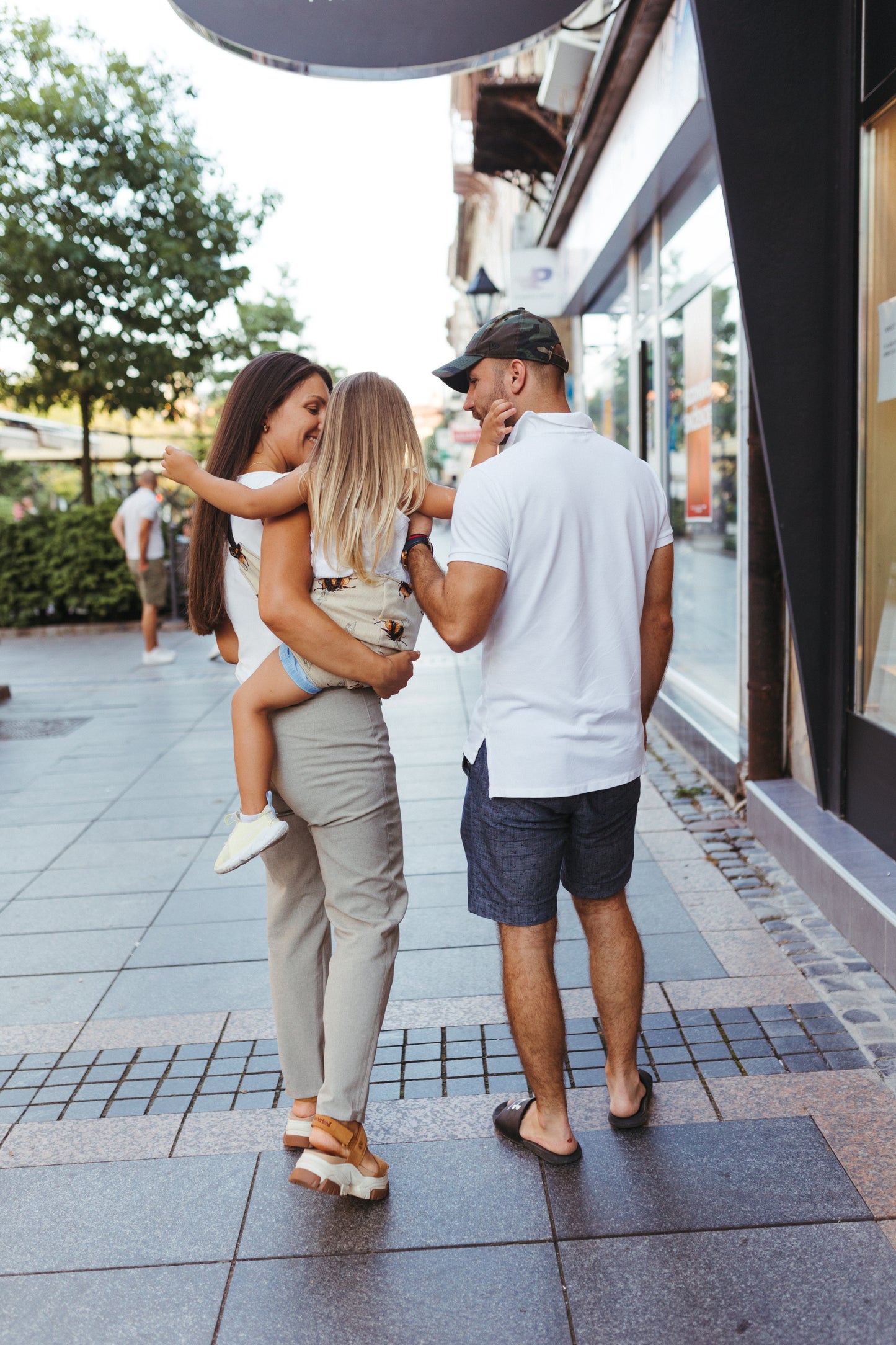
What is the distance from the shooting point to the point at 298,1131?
2932 millimetres

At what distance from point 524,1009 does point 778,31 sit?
355 cm

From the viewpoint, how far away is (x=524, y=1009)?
2.81 metres

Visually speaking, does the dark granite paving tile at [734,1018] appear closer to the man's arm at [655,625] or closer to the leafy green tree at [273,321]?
the man's arm at [655,625]

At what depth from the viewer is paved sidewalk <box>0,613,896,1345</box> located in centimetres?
237

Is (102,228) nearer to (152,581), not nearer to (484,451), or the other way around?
(152,581)

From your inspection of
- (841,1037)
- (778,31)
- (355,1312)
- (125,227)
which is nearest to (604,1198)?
(355,1312)

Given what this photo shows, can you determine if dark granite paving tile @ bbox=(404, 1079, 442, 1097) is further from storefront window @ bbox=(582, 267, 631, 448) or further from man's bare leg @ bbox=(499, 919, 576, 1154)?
storefront window @ bbox=(582, 267, 631, 448)

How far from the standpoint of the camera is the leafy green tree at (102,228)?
53.0ft

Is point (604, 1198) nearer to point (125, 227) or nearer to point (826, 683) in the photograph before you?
point (826, 683)

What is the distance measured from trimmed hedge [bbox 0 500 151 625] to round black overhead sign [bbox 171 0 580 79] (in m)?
12.9

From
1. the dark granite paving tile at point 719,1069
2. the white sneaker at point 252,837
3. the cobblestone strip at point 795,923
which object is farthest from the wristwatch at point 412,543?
the cobblestone strip at point 795,923

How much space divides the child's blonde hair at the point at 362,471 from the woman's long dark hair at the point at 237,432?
18 centimetres

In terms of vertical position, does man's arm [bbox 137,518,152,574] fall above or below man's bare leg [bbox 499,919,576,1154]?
above

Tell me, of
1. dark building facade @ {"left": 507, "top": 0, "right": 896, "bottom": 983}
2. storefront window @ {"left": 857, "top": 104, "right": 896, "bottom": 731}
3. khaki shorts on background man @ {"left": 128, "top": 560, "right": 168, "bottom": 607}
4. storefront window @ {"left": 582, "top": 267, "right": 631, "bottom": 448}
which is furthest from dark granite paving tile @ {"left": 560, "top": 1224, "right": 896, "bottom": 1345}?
khaki shorts on background man @ {"left": 128, "top": 560, "right": 168, "bottom": 607}
